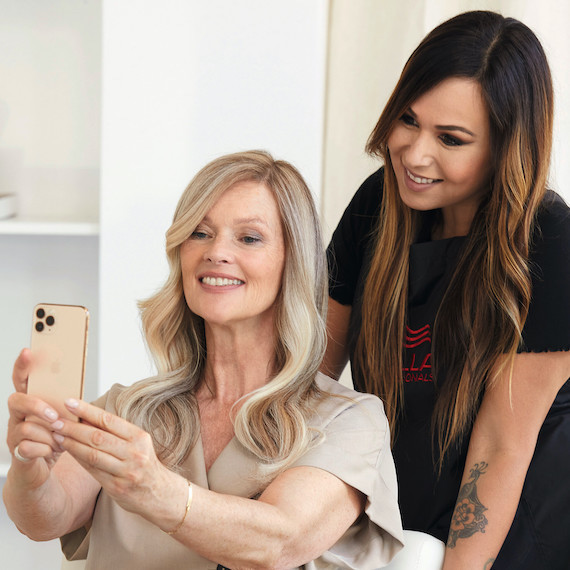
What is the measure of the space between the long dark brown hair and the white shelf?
79cm

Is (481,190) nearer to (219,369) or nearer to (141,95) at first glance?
(219,369)

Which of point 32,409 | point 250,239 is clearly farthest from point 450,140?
point 32,409

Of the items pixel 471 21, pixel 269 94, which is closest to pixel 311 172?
pixel 269 94

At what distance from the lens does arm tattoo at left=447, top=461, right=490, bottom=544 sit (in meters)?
1.41

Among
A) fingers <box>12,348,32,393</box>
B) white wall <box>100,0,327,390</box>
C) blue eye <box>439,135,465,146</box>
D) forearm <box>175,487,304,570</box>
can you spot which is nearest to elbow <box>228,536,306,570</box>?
forearm <box>175,487,304,570</box>

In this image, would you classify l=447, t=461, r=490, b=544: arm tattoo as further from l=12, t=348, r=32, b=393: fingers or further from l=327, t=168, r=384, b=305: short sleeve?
l=12, t=348, r=32, b=393: fingers

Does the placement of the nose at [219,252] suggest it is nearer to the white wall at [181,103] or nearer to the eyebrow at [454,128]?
the eyebrow at [454,128]

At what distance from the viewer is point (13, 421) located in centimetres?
111

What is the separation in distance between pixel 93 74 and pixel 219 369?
1110mm

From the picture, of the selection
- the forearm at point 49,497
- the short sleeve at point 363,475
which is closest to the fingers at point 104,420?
the forearm at point 49,497

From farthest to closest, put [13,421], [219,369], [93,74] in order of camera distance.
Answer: [93,74]
[219,369]
[13,421]

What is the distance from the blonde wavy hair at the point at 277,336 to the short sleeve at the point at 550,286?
38 cm

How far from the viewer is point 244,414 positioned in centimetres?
129

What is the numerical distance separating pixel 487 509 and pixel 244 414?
482mm
